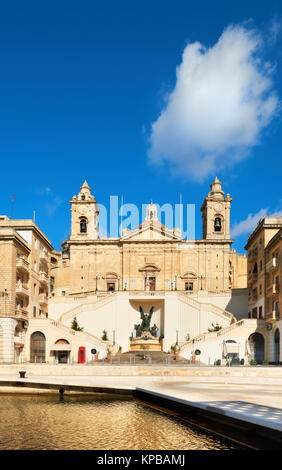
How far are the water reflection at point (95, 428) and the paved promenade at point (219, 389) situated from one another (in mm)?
1055

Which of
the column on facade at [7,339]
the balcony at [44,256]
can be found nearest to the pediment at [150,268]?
the balcony at [44,256]

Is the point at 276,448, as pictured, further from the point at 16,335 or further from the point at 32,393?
the point at 16,335

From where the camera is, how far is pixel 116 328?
2287 inches

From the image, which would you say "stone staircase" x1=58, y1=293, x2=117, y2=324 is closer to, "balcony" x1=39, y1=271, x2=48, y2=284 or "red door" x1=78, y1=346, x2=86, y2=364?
"balcony" x1=39, y1=271, x2=48, y2=284

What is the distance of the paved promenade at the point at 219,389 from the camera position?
15.1m

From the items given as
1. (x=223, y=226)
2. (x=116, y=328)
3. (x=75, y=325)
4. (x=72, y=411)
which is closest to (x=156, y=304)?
(x=116, y=328)

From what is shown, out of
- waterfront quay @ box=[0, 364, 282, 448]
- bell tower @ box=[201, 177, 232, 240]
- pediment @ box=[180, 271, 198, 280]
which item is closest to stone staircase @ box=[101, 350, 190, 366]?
waterfront quay @ box=[0, 364, 282, 448]

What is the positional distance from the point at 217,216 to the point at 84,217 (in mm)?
19506

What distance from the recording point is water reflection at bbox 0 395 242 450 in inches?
547

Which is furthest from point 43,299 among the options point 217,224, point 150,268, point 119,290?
point 217,224

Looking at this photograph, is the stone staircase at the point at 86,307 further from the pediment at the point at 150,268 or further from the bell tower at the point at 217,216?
the bell tower at the point at 217,216

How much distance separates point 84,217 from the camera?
7581 centimetres

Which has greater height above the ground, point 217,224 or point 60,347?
point 217,224

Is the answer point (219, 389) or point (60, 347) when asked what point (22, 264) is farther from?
point (219, 389)
